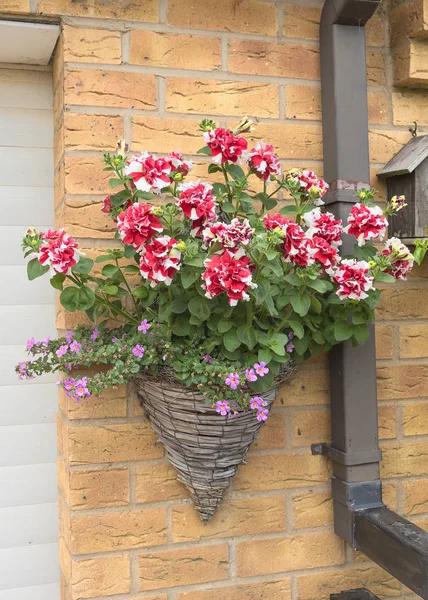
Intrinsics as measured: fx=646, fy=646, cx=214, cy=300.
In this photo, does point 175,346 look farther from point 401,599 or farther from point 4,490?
point 401,599

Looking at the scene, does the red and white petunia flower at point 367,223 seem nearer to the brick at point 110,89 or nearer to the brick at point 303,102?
the brick at point 303,102

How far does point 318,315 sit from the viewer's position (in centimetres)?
135

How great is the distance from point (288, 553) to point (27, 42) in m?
1.32

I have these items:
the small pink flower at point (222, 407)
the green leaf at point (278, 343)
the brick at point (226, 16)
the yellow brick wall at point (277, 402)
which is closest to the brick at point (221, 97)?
the yellow brick wall at point (277, 402)

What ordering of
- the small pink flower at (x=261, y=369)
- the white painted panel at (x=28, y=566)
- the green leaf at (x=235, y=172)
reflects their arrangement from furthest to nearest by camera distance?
the white painted panel at (x=28, y=566) < the green leaf at (x=235, y=172) < the small pink flower at (x=261, y=369)

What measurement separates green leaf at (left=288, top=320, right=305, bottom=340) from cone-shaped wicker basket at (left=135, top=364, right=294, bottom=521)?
5.0 inches

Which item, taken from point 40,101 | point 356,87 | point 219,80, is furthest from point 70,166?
point 356,87

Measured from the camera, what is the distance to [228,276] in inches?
43.6

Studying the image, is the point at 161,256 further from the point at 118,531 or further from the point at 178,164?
the point at 118,531

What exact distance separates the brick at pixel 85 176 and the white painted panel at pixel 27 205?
220mm

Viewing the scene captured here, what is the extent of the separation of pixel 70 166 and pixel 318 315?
0.62 m

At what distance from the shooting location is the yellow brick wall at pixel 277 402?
1401 mm

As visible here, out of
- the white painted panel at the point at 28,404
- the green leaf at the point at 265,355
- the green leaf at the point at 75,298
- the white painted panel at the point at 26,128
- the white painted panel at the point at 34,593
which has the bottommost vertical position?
the white painted panel at the point at 34,593

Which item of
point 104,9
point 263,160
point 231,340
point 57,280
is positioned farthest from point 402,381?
point 104,9
